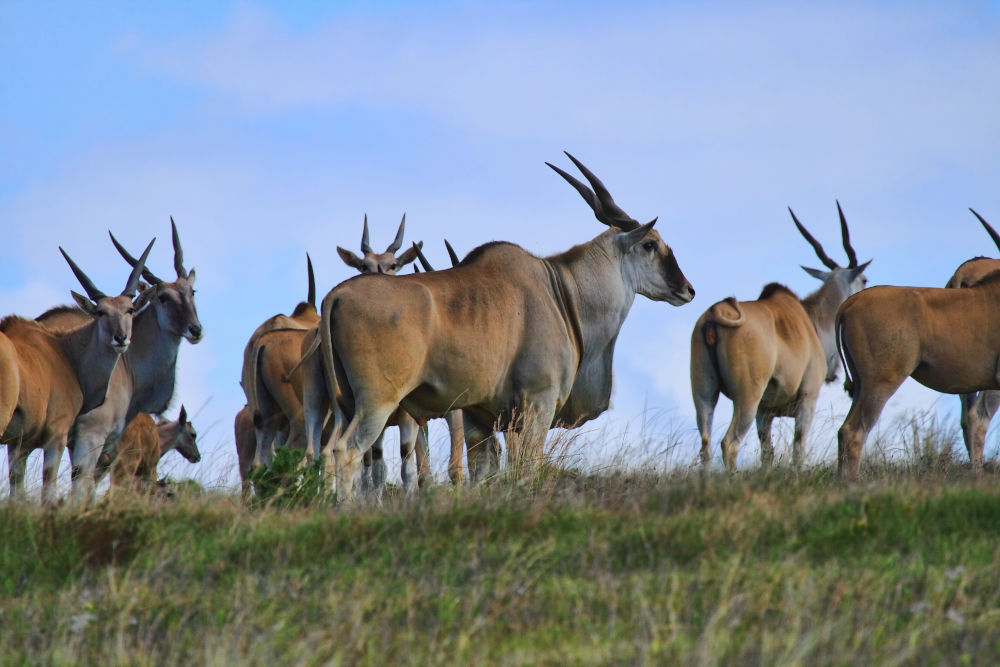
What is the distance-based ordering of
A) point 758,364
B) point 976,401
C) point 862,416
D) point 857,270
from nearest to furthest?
1. point 862,416
2. point 758,364
3. point 976,401
4. point 857,270

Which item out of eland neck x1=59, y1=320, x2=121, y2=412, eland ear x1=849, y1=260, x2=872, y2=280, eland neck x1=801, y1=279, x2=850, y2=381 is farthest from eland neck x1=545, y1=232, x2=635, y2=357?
eland ear x1=849, y1=260, x2=872, y2=280

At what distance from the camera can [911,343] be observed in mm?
10625

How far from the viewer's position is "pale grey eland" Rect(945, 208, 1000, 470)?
13.4 m

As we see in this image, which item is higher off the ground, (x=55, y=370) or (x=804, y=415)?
(x=55, y=370)

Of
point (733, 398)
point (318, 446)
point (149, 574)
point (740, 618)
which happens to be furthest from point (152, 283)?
point (740, 618)

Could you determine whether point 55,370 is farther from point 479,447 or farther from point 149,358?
point 479,447

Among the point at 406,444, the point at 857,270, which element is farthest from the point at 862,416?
the point at 857,270

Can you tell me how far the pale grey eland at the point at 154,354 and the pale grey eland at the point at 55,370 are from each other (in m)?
0.35

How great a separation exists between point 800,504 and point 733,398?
20.4ft

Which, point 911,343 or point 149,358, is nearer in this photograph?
point 911,343

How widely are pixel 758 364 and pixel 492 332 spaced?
453cm

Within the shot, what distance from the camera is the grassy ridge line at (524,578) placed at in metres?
5.07

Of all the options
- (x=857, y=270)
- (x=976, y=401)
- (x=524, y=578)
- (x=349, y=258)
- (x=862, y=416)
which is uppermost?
(x=349, y=258)

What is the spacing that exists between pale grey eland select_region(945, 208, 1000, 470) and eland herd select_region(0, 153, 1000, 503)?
2 cm
